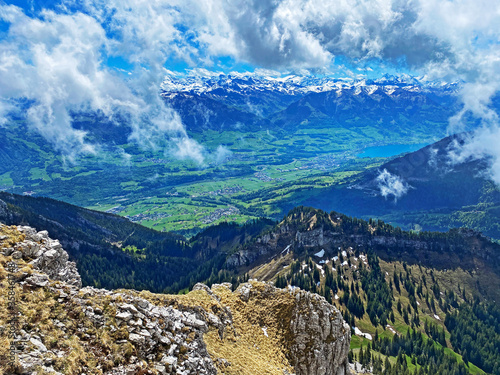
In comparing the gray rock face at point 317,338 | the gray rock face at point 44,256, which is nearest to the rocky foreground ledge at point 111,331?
the gray rock face at point 44,256

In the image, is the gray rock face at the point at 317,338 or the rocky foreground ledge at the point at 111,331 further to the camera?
the gray rock face at the point at 317,338

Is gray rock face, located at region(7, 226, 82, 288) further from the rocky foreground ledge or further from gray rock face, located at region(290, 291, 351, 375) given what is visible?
gray rock face, located at region(290, 291, 351, 375)

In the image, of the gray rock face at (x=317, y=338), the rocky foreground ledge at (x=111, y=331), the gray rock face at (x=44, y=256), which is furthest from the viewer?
the gray rock face at (x=317, y=338)

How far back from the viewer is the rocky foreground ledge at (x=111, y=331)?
22.6 m

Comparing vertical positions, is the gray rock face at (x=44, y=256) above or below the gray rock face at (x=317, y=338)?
above

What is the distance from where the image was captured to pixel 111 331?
2638 centimetres

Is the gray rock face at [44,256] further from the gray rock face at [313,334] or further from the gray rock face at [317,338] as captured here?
the gray rock face at [317,338]

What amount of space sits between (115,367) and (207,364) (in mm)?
10071

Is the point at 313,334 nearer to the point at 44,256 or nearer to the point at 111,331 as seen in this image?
the point at 111,331

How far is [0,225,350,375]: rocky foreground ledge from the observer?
22.6 m

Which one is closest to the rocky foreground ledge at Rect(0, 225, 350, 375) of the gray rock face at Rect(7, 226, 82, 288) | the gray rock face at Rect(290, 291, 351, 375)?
the gray rock face at Rect(7, 226, 82, 288)

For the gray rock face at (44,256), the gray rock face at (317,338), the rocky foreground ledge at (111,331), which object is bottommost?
the gray rock face at (317,338)

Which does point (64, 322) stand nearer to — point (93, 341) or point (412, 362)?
point (93, 341)

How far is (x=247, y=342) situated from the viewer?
4884cm
